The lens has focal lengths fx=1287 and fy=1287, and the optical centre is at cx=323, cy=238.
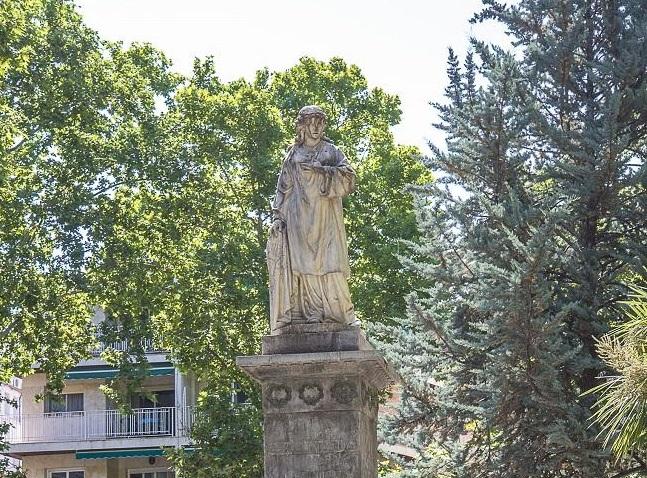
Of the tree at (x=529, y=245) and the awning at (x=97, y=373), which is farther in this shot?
the awning at (x=97, y=373)

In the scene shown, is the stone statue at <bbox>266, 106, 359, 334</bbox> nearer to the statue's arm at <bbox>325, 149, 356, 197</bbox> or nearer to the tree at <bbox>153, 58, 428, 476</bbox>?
the statue's arm at <bbox>325, 149, 356, 197</bbox>

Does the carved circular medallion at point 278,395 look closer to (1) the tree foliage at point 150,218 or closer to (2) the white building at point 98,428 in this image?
(1) the tree foliage at point 150,218

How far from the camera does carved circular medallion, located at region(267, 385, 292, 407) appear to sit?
12.0 m

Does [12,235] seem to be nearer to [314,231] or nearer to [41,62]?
[41,62]

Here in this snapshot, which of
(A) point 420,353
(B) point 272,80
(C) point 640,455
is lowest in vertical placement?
(C) point 640,455

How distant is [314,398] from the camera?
39.1 ft

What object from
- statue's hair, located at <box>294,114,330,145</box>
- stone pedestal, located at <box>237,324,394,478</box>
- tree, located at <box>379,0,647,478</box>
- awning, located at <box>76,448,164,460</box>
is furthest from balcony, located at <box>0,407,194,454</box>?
stone pedestal, located at <box>237,324,394,478</box>

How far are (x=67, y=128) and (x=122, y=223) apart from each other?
2129 mm

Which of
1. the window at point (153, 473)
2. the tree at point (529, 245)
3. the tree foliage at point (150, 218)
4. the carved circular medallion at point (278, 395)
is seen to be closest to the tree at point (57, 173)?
the tree foliage at point (150, 218)

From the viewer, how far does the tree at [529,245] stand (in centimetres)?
1588

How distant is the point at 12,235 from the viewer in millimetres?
23359

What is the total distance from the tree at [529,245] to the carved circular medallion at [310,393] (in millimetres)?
4400

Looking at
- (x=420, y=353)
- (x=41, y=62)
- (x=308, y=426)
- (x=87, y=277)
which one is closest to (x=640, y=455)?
(x=420, y=353)

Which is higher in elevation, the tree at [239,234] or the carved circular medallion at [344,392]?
the tree at [239,234]
